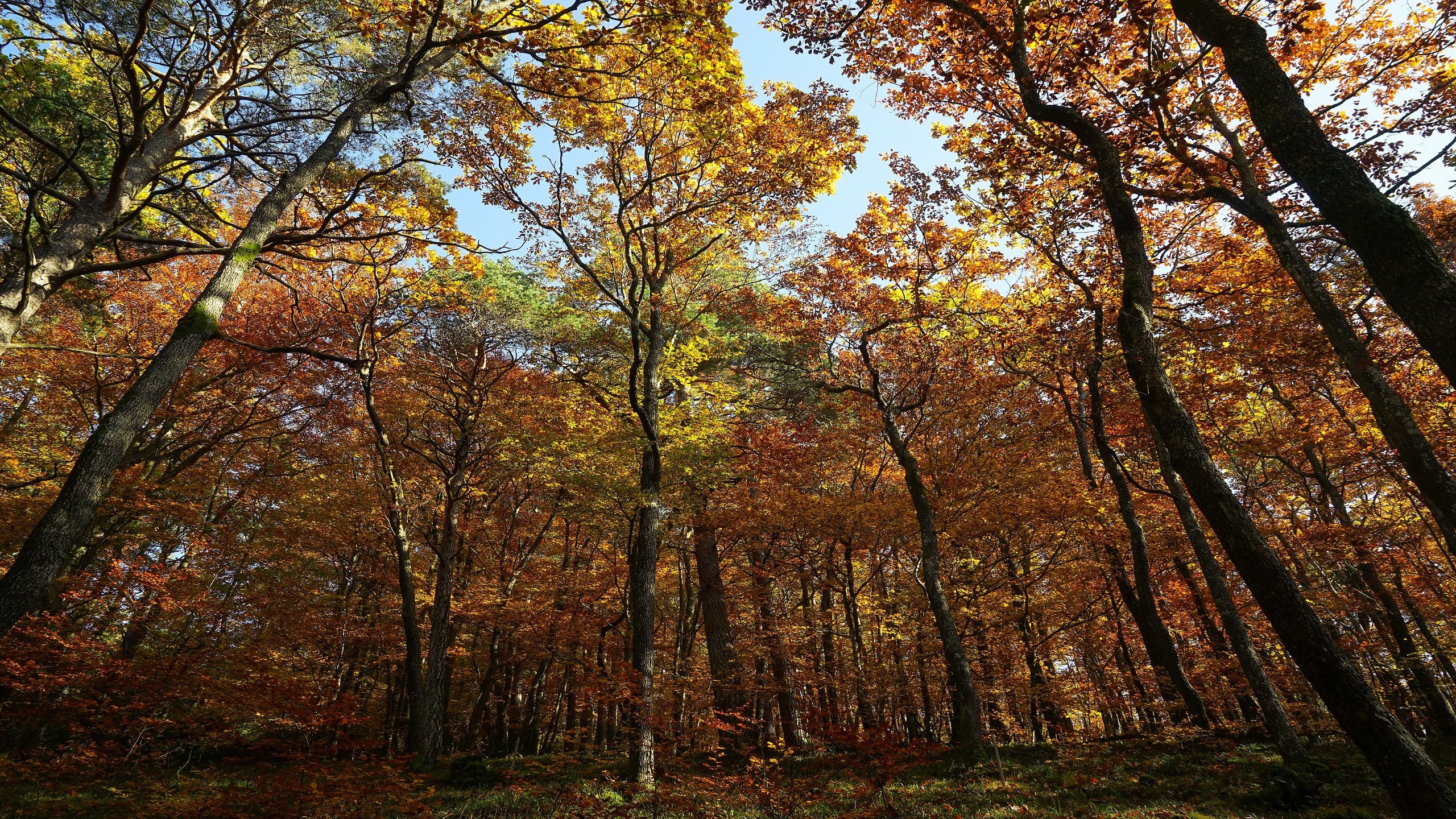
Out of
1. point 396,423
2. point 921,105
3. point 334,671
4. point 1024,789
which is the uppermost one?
point 921,105

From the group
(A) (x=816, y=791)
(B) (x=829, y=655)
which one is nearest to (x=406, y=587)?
(A) (x=816, y=791)

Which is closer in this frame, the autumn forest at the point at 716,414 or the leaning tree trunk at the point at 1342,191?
the leaning tree trunk at the point at 1342,191

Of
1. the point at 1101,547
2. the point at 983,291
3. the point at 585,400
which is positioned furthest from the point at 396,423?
the point at 1101,547

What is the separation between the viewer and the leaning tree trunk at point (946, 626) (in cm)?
1041

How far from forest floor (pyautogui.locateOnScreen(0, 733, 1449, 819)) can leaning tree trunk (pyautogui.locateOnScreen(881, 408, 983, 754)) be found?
598 millimetres

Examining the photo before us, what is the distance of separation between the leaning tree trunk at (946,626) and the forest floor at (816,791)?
598 mm

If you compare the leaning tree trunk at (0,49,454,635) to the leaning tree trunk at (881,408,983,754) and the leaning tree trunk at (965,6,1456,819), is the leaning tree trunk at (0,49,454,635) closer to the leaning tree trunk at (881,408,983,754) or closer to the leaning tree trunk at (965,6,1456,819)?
the leaning tree trunk at (965,6,1456,819)

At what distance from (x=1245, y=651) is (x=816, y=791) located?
672 centimetres

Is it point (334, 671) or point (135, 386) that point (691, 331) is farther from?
point (334, 671)

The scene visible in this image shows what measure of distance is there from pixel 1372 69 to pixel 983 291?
21.7ft

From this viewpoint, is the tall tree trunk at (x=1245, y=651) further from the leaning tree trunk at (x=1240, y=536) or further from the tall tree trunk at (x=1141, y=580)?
the leaning tree trunk at (x=1240, y=536)

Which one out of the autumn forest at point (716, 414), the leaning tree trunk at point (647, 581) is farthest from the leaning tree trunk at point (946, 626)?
the leaning tree trunk at point (647, 581)

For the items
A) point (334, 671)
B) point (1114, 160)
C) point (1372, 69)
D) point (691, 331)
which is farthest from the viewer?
point (334, 671)

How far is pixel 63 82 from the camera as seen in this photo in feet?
25.1
